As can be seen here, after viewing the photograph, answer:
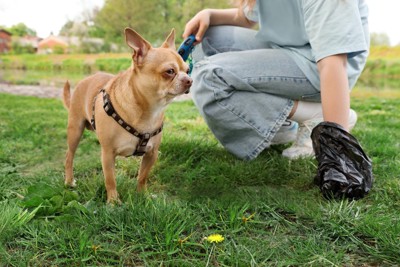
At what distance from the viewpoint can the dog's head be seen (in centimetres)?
183

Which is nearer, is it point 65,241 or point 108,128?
point 65,241

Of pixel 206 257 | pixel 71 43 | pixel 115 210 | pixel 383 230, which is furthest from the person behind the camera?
pixel 71 43

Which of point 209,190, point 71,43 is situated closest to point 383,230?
point 209,190

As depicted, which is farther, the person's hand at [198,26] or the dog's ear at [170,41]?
the person's hand at [198,26]

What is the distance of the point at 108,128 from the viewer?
6.07 feet

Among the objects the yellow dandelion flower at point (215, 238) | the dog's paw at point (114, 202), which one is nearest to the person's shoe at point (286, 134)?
the dog's paw at point (114, 202)

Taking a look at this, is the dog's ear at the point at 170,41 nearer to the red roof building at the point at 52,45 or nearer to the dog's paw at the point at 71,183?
the dog's paw at the point at 71,183

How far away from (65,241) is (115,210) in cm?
25

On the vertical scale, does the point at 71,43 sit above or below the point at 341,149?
below

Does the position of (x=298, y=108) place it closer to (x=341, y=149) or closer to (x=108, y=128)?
(x=341, y=149)

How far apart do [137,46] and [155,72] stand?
152 millimetres

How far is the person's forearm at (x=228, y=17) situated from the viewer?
2.70 m

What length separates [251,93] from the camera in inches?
89.5

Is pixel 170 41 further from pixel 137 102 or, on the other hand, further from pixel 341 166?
pixel 341 166
